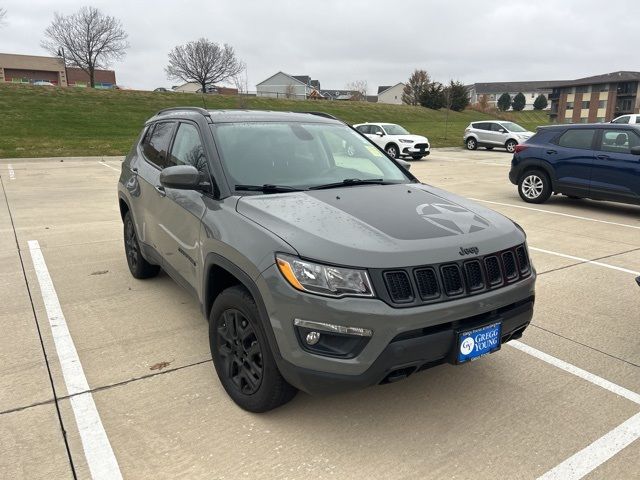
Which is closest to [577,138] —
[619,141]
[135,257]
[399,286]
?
[619,141]

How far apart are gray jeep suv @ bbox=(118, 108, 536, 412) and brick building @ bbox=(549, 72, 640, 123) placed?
81.9m

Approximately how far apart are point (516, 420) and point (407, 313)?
112cm

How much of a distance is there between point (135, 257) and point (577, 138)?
8.19 meters

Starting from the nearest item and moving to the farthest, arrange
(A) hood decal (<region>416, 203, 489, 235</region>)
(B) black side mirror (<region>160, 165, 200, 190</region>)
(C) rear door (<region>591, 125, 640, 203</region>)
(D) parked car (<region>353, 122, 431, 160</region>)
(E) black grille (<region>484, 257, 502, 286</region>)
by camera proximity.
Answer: (E) black grille (<region>484, 257, 502, 286</region>)
(A) hood decal (<region>416, 203, 489, 235</region>)
(B) black side mirror (<region>160, 165, 200, 190</region>)
(C) rear door (<region>591, 125, 640, 203</region>)
(D) parked car (<region>353, 122, 431, 160</region>)

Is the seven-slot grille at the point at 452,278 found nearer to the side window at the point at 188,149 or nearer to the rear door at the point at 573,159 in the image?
the side window at the point at 188,149

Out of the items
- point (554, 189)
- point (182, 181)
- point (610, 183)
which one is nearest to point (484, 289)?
point (182, 181)

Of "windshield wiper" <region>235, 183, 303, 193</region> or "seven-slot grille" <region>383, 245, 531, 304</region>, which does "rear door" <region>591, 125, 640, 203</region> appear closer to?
"seven-slot grille" <region>383, 245, 531, 304</region>

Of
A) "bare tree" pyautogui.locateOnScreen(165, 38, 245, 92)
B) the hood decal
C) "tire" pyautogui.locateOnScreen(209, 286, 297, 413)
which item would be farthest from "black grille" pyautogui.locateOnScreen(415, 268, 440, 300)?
"bare tree" pyautogui.locateOnScreen(165, 38, 245, 92)

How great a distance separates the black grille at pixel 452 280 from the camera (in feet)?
8.14

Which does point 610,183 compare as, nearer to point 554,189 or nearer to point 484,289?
point 554,189

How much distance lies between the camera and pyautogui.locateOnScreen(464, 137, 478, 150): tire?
90.0 feet

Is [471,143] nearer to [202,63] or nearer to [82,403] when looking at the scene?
[82,403]

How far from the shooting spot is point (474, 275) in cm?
259

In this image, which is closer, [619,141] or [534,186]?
[619,141]
